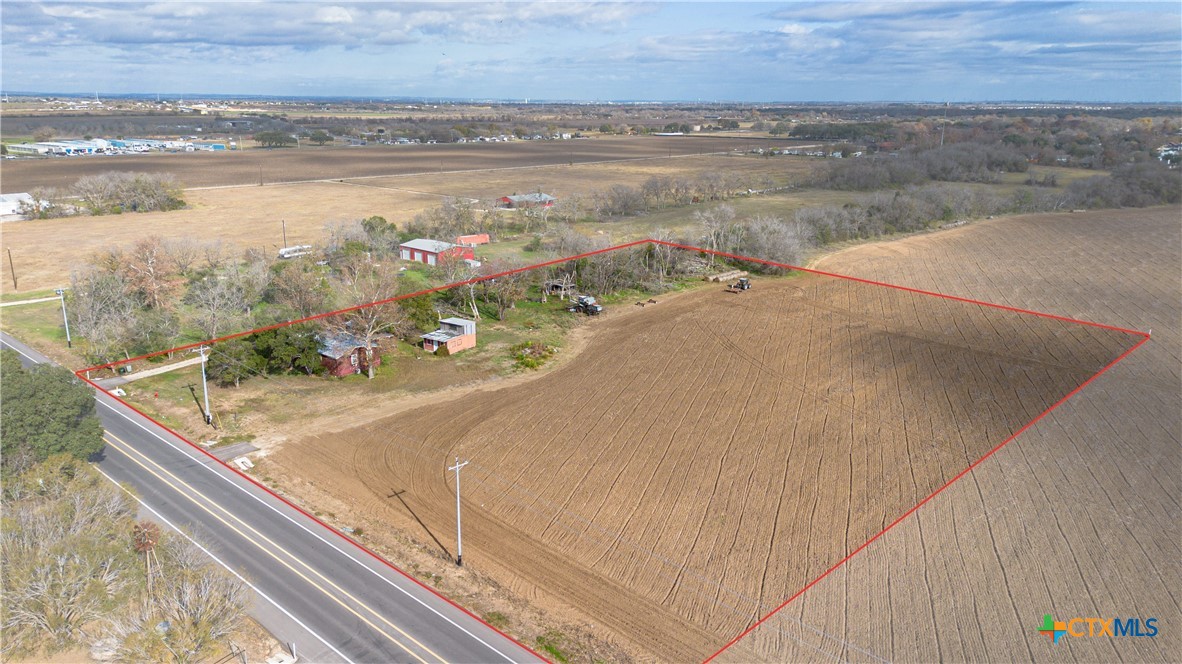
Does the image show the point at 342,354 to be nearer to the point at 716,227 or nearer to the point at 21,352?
the point at 21,352

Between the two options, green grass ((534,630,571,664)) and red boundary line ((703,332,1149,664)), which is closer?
green grass ((534,630,571,664))

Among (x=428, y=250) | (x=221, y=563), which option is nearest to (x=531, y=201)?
(x=428, y=250)

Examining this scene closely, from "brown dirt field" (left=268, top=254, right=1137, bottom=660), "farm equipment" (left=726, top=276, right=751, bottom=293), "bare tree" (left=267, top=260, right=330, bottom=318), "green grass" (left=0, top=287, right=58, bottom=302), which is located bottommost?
"brown dirt field" (left=268, top=254, right=1137, bottom=660)

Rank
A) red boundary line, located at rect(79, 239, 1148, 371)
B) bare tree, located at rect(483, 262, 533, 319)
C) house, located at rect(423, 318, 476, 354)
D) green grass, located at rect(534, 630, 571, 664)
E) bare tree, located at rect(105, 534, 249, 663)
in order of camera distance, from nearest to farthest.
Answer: bare tree, located at rect(105, 534, 249, 663), green grass, located at rect(534, 630, 571, 664), red boundary line, located at rect(79, 239, 1148, 371), house, located at rect(423, 318, 476, 354), bare tree, located at rect(483, 262, 533, 319)

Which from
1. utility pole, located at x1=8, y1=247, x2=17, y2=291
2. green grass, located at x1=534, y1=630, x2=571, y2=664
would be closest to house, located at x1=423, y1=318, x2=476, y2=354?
green grass, located at x1=534, y1=630, x2=571, y2=664

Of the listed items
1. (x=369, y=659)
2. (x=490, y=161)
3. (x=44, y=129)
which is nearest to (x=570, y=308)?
(x=369, y=659)

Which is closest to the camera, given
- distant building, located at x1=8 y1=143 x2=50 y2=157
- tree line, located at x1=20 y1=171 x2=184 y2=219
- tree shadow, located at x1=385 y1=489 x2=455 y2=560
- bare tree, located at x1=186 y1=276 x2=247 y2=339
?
tree shadow, located at x1=385 y1=489 x2=455 y2=560

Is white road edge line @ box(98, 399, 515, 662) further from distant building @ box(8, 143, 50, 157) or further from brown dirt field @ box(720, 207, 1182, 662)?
distant building @ box(8, 143, 50, 157)
